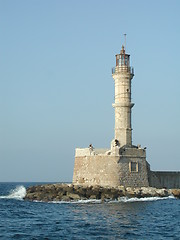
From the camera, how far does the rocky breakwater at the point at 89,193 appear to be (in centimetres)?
3609

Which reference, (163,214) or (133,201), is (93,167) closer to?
(133,201)

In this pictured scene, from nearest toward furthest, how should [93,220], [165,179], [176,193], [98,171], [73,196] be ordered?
[93,220]
[73,196]
[98,171]
[176,193]
[165,179]

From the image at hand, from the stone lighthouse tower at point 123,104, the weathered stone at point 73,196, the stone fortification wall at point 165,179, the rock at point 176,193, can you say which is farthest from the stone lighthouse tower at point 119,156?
the weathered stone at point 73,196

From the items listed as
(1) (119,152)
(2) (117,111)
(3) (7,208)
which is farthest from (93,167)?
(3) (7,208)

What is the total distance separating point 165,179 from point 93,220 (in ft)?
59.4

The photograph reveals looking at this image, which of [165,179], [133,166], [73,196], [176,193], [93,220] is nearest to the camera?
[93,220]

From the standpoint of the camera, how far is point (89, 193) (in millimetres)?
36250

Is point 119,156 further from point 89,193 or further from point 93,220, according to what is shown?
point 93,220

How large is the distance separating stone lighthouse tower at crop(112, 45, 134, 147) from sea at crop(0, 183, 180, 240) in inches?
264

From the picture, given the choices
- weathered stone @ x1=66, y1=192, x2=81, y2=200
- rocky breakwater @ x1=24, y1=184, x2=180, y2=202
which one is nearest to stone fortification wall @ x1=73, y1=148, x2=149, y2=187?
rocky breakwater @ x1=24, y1=184, x2=180, y2=202

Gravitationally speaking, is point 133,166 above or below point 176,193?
above

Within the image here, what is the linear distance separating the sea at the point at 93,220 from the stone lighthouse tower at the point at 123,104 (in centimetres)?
670

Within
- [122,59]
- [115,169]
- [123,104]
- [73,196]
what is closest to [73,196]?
[73,196]

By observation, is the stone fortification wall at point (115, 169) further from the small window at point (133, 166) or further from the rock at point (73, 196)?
the rock at point (73, 196)
